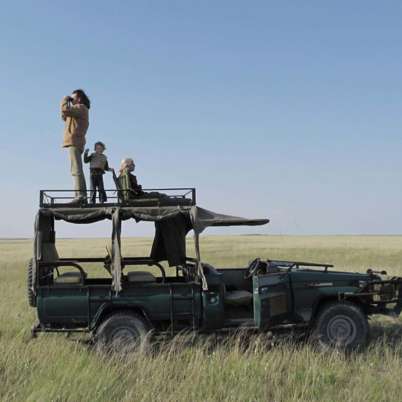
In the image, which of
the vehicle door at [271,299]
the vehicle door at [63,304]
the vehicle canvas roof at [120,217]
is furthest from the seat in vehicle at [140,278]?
the vehicle door at [271,299]

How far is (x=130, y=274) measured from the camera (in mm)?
8359

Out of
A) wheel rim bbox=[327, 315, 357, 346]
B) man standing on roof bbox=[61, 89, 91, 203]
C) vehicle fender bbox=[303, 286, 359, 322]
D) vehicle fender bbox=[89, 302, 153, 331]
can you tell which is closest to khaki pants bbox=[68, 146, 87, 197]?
man standing on roof bbox=[61, 89, 91, 203]

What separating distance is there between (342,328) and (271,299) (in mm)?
1144

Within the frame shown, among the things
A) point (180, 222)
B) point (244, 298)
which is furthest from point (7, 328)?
point (244, 298)

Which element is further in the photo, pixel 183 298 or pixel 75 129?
pixel 75 129

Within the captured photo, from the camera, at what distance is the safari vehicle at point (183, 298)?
307 inches

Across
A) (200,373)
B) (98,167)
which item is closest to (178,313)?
(200,373)

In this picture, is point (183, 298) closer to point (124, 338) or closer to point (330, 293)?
point (124, 338)

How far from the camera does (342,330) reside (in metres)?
8.06

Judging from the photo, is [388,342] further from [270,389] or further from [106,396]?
[106,396]

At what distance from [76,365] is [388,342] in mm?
5041

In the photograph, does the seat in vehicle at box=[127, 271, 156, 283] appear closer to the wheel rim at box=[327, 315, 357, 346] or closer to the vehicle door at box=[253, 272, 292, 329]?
the vehicle door at box=[253, 272, 292, 329]

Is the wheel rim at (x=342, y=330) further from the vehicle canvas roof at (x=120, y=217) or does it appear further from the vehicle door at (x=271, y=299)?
the vehicle canvas roof at (x=120, y=217)

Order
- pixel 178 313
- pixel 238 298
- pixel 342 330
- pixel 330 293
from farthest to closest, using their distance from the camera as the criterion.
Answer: pixel 238 298, pixel 330 293, pixel 342 330, pixel 178 313
